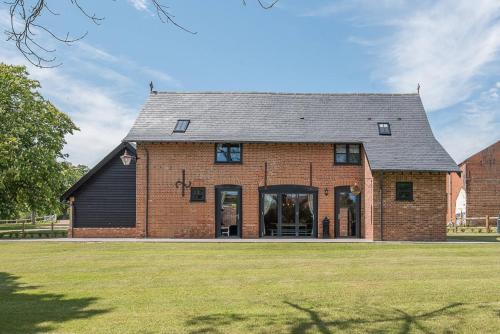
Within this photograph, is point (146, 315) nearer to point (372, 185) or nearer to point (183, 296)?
point (183, 296)

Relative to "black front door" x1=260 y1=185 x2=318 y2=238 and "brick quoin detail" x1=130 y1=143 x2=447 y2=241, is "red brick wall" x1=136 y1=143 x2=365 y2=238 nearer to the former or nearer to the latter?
"brick quoin detail" x1=130 y1=143 x2=447 y2=241

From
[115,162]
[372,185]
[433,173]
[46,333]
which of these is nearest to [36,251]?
[115,162]

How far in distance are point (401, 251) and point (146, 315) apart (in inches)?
458

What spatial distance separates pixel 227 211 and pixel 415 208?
8.79 meters

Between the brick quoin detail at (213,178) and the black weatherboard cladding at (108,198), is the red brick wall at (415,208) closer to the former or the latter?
the brick quoin detail at (213,178)

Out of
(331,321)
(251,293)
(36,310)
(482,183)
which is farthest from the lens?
(482,183)

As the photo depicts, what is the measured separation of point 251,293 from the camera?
341 inches

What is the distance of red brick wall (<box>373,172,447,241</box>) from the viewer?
2147 centimetres

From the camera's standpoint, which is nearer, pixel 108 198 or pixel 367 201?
pixel 367 201

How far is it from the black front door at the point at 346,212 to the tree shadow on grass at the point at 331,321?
15.9 metres

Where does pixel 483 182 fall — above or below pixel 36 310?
above

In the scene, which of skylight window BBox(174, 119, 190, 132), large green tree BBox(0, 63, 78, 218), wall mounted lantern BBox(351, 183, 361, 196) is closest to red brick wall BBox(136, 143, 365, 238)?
wall mounted lantern BBox(351, 183, 361, 196)

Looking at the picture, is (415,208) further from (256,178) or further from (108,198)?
(108,198)

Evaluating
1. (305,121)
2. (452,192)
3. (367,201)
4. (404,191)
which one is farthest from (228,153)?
(452,192)
